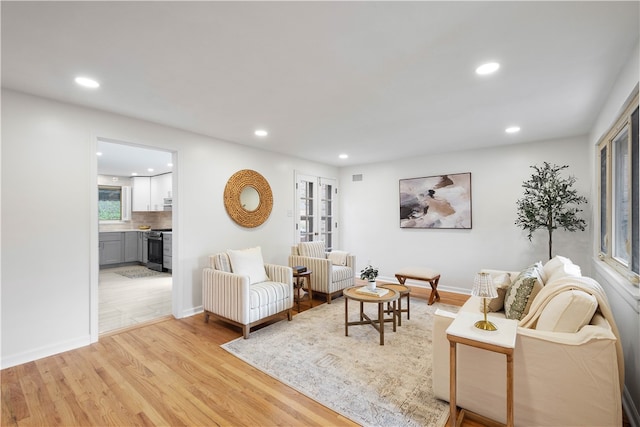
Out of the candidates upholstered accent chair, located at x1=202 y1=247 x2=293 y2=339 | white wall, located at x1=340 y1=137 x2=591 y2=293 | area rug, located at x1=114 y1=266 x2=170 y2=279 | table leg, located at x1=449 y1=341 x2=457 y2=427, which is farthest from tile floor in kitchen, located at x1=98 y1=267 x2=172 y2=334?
white wall, located at x1=340 y1=137 x2=591 y2=293

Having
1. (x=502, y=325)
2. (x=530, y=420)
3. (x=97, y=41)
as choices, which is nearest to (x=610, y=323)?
(x=502, y=325)

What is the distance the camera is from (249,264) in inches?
146

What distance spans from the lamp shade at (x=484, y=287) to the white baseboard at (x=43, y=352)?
3.70 m

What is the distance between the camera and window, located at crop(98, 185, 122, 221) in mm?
7871

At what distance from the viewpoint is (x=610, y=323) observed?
169 cm

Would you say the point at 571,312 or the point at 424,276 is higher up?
the point at 571,312

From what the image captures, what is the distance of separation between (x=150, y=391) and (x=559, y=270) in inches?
136

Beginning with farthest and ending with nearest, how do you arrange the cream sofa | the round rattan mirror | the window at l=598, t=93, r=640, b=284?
the round rattan mirror
the window at l=598, t=93, r=640, b=284
the cream sofa

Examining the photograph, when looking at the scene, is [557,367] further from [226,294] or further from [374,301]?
[226,294]

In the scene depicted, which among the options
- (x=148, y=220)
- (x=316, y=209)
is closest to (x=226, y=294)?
(x=316, y=209)

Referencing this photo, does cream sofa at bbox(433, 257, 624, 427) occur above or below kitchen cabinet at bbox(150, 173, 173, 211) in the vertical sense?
below

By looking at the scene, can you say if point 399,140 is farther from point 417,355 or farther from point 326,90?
point 417,355

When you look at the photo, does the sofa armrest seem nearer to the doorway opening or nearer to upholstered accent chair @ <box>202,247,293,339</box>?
upholstered accent chair @ <box>202,247,293,339</box>

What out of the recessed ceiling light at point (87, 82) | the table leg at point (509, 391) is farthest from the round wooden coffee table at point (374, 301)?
the recessed ceiling light at point (87, 82)
